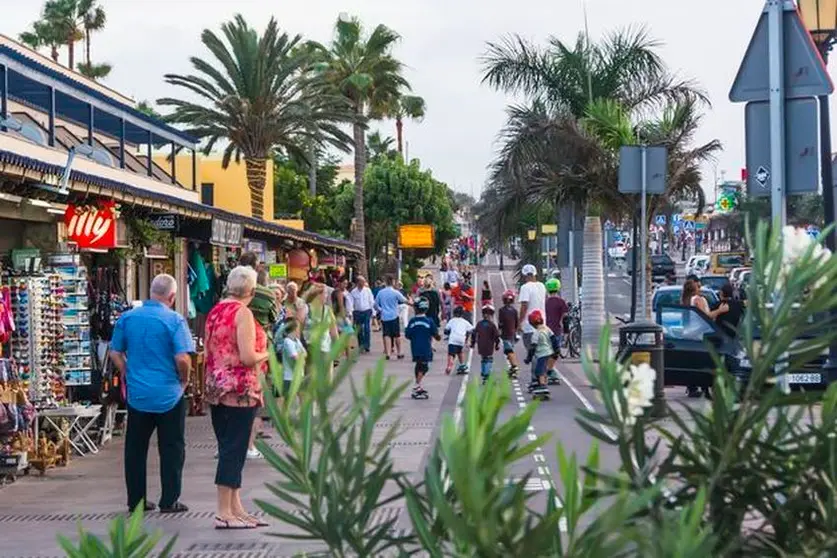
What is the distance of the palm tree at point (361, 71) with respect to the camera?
5019 centimetres

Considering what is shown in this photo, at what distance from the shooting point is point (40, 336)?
1376 centimetres

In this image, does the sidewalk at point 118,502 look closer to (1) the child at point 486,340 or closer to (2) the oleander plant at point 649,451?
(2) the oleander plant at point 649,451

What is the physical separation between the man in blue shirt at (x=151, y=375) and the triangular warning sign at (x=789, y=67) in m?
4.21

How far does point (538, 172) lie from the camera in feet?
93.0

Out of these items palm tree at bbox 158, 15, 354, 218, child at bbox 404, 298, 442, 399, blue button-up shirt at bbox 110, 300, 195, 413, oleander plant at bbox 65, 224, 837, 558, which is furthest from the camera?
palm tree at bbox 158, 15, 354, 218

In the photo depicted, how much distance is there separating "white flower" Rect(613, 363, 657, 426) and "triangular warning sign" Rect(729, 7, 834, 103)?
19.2 feet

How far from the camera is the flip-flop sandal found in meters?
9.86

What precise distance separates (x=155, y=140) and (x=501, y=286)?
149 feet

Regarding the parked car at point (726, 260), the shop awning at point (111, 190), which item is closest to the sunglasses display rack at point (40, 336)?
the shop awning at point (111, 190)

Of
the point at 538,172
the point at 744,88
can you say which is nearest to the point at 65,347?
the point at 744,88

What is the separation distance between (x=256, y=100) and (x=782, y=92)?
28.9 meters

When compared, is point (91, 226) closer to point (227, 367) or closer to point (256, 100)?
point (227, 367)

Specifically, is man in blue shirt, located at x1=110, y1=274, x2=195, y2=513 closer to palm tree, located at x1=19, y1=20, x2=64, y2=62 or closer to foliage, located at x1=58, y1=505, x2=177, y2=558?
foliage, located at x1=58, y1=505, x2=177, y2=558

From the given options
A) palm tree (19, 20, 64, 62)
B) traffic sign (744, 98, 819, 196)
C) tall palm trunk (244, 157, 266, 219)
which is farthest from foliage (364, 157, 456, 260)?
traffic sign (744, 98, 819, 196)
